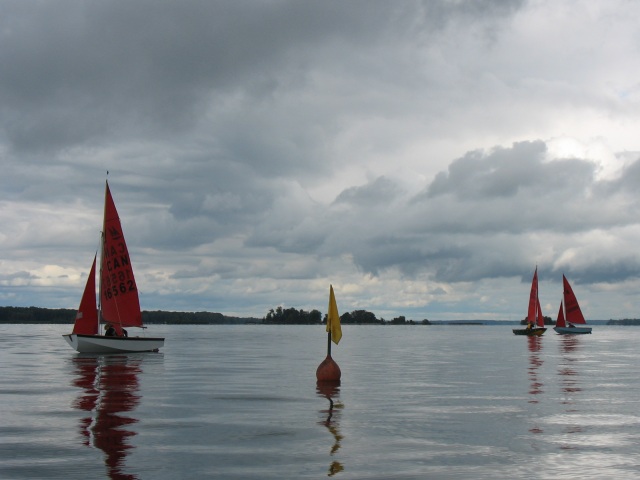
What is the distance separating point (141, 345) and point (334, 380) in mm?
30169

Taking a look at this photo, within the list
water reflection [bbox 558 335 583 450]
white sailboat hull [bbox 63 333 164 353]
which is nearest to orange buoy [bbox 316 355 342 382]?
water reflection [bbox 558 335 583 450]

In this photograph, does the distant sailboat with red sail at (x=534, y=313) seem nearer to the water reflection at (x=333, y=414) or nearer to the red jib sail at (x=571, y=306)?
the red jib sail at (x=571, y=306)

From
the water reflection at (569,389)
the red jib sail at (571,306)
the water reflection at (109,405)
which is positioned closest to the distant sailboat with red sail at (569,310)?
the red jib sail at (571,306)

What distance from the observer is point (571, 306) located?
139 m

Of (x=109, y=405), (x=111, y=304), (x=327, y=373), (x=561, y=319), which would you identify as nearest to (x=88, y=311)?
(x=111, y=304)

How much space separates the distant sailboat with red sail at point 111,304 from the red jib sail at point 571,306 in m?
90.2

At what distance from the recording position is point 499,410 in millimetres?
27797

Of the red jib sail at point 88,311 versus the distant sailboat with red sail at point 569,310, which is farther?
the distant sailboat with red sail at point 569,310

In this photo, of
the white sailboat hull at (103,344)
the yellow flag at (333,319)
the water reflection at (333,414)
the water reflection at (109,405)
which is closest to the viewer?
the water reflection at (333,414)

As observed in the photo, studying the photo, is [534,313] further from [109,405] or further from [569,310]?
[109,405]

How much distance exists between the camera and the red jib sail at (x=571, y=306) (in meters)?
137

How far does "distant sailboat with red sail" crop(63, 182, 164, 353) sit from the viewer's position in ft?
201

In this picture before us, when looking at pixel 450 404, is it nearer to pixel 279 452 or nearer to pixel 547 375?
pixel 279 452

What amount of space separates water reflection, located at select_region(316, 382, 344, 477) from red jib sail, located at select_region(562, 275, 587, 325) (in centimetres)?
10736
